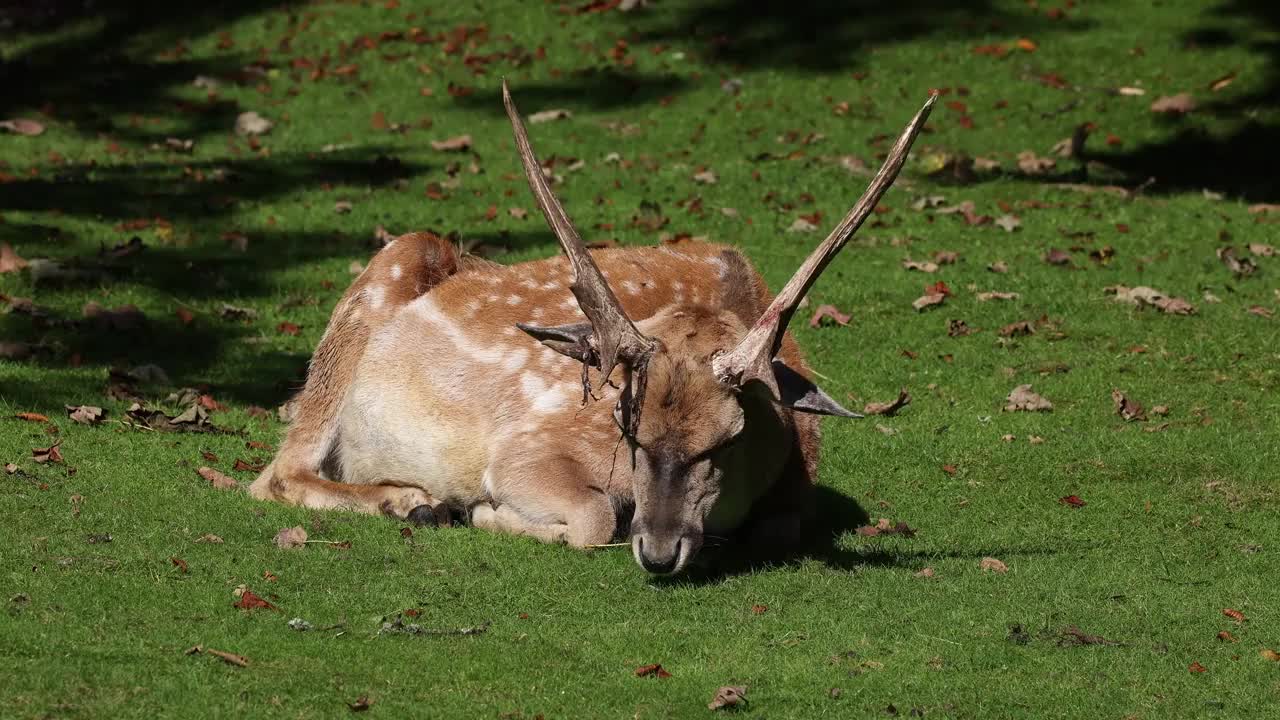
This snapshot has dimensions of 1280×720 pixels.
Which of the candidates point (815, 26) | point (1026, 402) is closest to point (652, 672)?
point (1026, 402)

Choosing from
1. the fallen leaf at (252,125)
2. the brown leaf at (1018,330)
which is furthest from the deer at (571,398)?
the fallen leaf at (252,125)

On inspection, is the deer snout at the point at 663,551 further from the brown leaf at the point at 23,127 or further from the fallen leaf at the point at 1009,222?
the brown leaf at the point at 23,127

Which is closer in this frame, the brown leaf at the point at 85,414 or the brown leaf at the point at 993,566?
the brown leaf at the point at 993,566

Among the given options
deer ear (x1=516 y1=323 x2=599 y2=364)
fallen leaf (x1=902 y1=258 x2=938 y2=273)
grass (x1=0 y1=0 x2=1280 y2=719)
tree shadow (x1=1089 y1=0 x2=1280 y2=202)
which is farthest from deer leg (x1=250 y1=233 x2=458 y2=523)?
tree shadow (x1=1089 y1=0 x2=1280 y2=202)

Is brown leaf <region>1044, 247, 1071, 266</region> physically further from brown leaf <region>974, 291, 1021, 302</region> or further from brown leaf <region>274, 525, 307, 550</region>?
brown leaf <region>274, 525, 307, 550</region>

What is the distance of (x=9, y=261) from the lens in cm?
1338

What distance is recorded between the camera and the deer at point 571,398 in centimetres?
756

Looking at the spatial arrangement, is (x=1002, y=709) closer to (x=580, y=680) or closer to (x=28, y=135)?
(x=580, y=680)

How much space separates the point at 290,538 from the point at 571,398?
1.69 meters

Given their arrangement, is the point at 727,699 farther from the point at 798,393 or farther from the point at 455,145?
the point at 455,145

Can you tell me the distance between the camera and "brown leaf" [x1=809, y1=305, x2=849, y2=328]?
12734 millimetres

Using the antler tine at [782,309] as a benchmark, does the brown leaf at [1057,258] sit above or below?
below

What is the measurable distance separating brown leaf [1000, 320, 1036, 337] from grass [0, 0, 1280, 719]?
0.22 feet

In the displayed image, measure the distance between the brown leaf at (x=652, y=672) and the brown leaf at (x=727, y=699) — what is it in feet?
1.06
